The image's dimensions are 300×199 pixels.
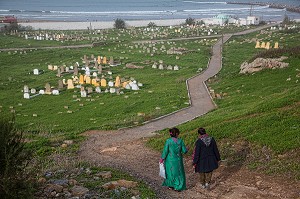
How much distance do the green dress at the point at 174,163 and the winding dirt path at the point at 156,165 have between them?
27cm

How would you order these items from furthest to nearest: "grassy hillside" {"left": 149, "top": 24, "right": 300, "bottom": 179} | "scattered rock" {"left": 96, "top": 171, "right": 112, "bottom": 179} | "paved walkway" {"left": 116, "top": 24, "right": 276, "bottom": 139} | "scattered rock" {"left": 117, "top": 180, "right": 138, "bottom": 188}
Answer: "paved walkway" {"left": 116, "top": 24, "right": 276, "bottom": 139} → "grassy hillside" {"left": 149, "top": 24, "right": 300, "bottom": 179} → "scattered rock" {"left": 96, "top": 171, "right": 112, "bottom": 179} → "scattered rock" {"left": 117, "top": 180, "right": 138, "bottom": 188}

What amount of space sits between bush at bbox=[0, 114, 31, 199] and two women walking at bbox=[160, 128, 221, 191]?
155 inches

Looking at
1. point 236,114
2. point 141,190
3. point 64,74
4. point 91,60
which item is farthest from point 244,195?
point 91,60

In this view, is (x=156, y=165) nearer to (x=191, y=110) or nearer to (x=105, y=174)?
(x=105, y=174)

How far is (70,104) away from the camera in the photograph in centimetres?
2898

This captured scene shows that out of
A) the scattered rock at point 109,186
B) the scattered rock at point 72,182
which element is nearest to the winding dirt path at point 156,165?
the scattered rock at point 109,186

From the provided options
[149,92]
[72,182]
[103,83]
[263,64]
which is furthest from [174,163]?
[103,83]

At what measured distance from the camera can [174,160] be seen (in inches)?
455

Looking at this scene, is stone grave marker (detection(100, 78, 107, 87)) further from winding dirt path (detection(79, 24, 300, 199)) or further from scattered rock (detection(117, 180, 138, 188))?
scattered rock (detection(117, 180, 138, 188))

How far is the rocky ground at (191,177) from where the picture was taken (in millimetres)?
11406

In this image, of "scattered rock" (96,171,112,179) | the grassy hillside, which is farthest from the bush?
the grassy hillside

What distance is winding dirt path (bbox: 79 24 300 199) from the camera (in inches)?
452

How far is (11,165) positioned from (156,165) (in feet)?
19.3

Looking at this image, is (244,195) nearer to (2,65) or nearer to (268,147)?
(268,147)
